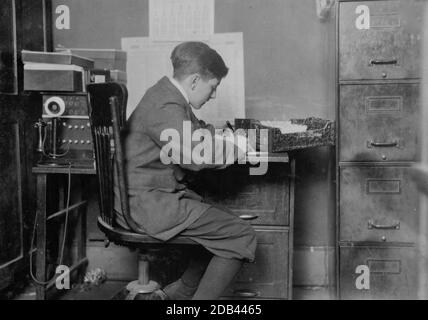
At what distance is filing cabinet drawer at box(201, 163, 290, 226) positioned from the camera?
248 centimetres

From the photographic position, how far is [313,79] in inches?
119

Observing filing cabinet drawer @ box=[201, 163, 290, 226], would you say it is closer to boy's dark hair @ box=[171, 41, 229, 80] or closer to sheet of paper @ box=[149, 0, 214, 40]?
boy's dark hair @ box=[171, 41, 229, 80]

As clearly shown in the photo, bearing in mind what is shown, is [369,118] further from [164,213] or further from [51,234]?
[51,234]

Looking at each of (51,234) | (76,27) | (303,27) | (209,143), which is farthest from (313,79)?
(51,234)

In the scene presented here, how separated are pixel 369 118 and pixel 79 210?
167cm

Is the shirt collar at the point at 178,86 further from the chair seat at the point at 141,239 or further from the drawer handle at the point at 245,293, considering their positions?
the drawer handle at the point at 245,293

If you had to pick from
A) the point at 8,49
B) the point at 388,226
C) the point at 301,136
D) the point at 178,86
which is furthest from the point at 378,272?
the point at 8,49

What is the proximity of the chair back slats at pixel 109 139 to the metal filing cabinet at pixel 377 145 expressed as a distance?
1063 millimetres

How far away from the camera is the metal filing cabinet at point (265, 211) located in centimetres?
248

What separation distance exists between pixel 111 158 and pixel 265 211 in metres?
0.81

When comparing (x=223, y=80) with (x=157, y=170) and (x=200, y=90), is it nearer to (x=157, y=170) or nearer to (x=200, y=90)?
(x=200, y=90)

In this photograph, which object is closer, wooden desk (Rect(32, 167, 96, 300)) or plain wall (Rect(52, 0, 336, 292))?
wooden desk (Rect(32, 167, 96, 300))

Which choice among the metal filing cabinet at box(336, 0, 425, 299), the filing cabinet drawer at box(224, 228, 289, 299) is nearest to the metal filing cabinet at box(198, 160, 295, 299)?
the filing cabinet drawer at box(224, 228, 289, 299)

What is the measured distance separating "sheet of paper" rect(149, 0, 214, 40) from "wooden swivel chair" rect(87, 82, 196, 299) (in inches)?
44.8
